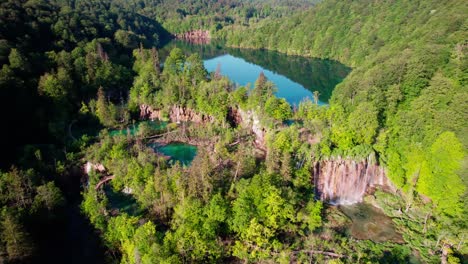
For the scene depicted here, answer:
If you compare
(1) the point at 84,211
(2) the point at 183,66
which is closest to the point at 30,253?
(1) the point at 84,211

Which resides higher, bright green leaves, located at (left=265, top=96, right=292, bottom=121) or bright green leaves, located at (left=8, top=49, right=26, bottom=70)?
bright green leaves, located at (left=8, top=49, right=26, bottom=70)

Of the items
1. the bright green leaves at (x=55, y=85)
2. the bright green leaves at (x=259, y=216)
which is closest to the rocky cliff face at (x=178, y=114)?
the bright green leaves at (x=55, y=85)

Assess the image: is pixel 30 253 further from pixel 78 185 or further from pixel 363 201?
pixel 363 201

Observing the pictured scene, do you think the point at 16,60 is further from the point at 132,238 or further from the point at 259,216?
the point at 259,216

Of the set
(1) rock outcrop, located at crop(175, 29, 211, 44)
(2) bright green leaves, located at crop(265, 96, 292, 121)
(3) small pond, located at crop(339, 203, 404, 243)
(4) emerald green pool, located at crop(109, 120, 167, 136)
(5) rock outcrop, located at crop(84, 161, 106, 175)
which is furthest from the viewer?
(1) rock outcrop, located at crop(175, 29, 211, 44)

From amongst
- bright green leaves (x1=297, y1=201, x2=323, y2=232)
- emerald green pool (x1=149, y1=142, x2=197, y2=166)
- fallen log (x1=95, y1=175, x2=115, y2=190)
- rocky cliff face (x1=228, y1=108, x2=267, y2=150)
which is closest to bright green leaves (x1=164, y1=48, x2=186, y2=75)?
rocky cliff face (x1=228, y1=108, x2=267, y2=150)

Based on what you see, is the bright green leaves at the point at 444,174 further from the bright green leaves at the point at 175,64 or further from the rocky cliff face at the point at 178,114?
the bright green leaves at the point at 175,64

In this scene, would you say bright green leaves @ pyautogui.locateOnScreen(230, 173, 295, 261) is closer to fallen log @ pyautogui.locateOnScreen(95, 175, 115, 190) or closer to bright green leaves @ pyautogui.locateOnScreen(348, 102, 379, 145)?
bright green leaves @ pyautogui.locateOnScreen(348, 102, 379, 145)
